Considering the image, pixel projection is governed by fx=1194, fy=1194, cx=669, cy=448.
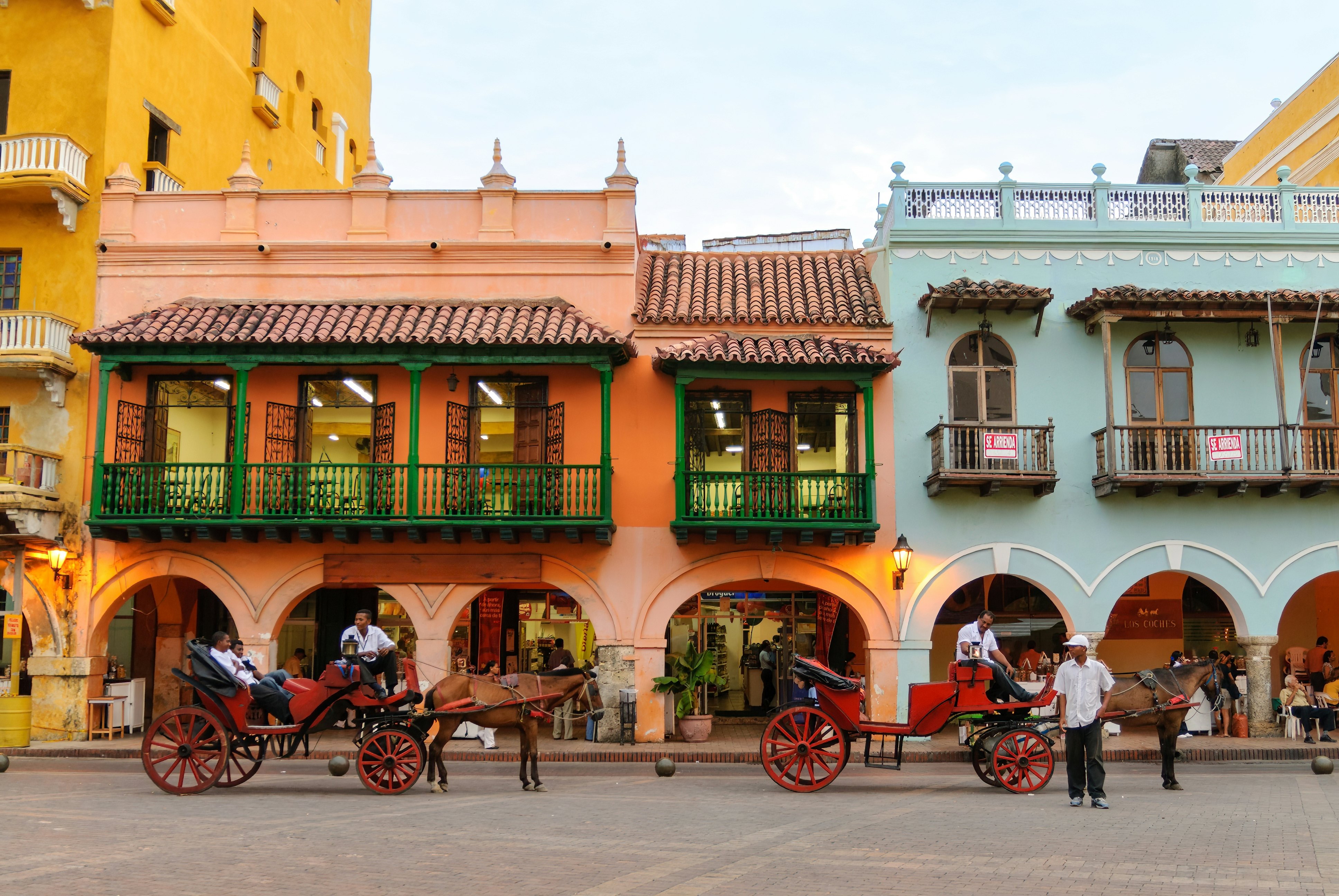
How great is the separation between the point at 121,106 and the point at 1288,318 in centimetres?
1972

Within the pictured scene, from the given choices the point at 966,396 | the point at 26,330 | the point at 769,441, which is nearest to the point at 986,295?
the point at 966,396

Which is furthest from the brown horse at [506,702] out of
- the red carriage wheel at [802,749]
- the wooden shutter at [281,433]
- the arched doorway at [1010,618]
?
the arched doorway at [1010,618]

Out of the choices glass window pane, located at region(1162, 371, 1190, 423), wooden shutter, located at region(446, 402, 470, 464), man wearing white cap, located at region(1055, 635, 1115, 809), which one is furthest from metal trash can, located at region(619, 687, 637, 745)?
glass window pane, located at region(1162, 371, 1190, 423)

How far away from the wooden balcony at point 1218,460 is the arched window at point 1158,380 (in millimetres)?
563

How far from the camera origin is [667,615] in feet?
63.2

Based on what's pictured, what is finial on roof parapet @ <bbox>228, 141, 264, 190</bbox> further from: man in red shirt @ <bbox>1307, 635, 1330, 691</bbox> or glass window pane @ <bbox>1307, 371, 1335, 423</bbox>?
man in red shirt @ <bbox>1307, 635, 1330, 691</bbox>

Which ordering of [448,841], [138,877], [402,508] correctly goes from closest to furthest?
1. [138,877]
2. [448,841]
3. [402,508]

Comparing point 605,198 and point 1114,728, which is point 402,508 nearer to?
point 605,198

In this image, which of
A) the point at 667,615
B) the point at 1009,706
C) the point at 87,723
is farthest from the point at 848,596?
the point at 87,723

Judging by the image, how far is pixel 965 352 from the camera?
65.8 ft

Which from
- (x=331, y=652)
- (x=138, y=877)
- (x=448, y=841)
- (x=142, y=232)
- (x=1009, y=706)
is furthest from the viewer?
(x=331, y=652)

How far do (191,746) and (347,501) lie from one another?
6.65m

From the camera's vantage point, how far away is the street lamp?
18.7 metres

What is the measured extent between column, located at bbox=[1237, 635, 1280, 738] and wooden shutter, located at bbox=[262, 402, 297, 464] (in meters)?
15.7
